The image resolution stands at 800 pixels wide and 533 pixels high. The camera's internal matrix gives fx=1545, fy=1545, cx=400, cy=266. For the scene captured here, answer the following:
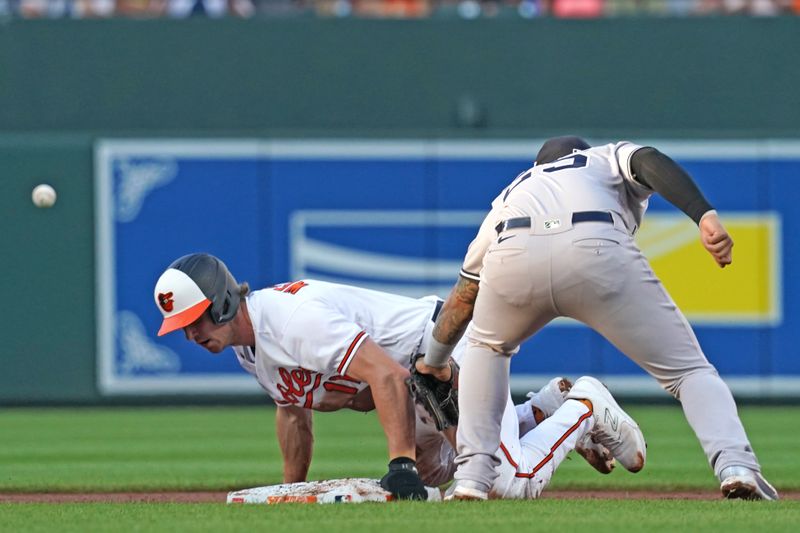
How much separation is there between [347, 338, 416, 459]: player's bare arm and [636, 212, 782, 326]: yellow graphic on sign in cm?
596

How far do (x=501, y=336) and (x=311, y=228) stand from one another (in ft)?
20.5

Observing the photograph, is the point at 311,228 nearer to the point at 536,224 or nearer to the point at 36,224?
the point at 36,224

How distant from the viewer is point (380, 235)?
449 inches

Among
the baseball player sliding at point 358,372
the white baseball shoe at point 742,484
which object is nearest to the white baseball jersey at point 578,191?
the baseball player sliding at point 358,372

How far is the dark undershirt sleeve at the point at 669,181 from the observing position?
4.95 metres

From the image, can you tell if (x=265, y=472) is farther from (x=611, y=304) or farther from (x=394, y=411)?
(x=611, y=304)

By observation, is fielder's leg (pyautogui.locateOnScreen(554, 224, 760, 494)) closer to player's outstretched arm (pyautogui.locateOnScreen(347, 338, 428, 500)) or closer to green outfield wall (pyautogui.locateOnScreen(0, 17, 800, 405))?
player's outstretched arm (pyautogui.locateOnScreen(347, 338, 428, 500))

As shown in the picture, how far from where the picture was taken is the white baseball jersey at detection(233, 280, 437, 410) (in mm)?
5559

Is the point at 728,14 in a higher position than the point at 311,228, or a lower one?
higher

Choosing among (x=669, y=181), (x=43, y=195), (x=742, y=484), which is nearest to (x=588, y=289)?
(x=669, y=181)

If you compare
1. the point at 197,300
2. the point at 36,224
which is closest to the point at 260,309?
the point at 197,300

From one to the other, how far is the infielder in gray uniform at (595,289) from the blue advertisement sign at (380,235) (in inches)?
233

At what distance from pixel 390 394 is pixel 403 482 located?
1.04 ft

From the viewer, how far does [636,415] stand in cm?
1059
